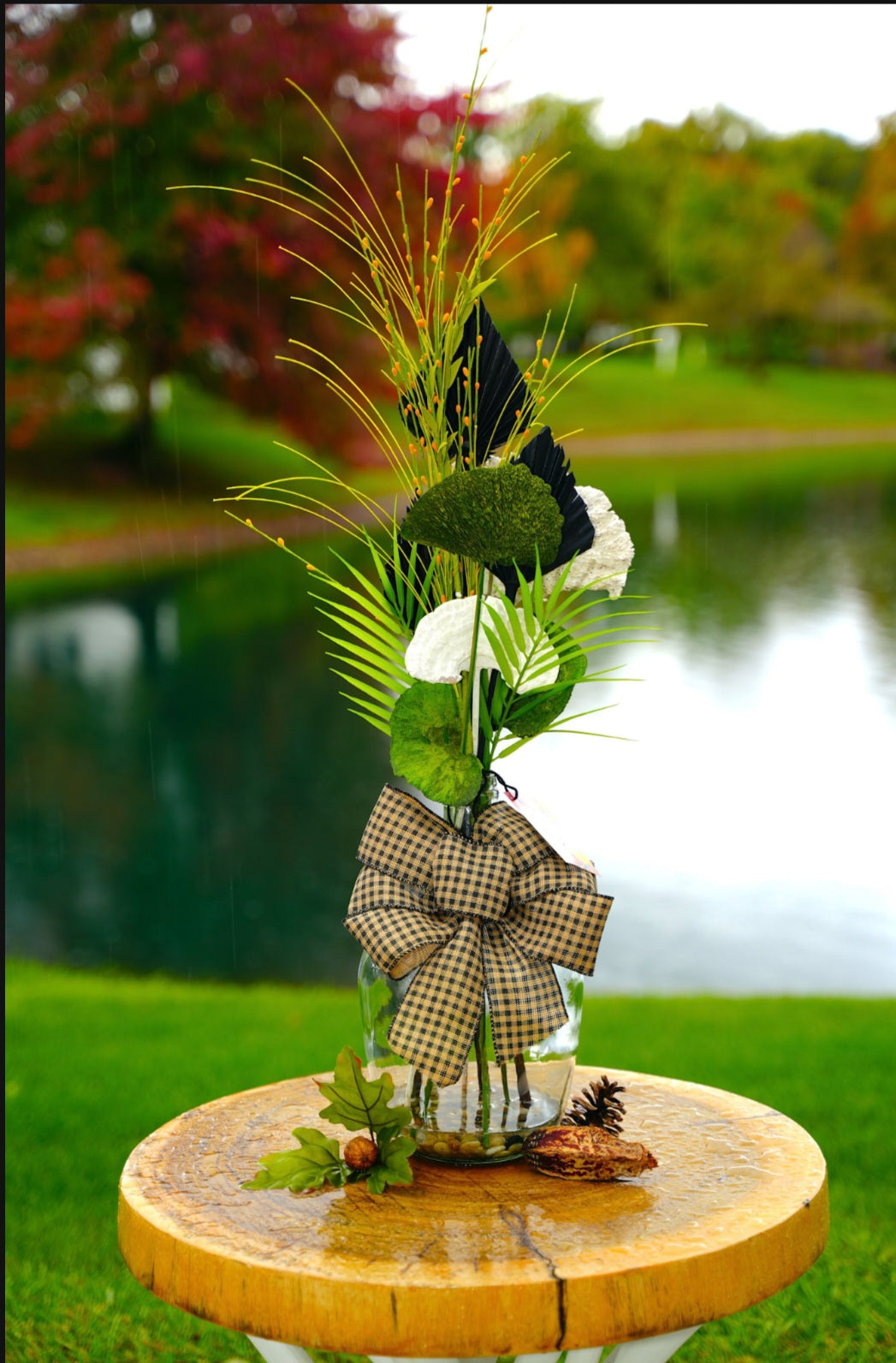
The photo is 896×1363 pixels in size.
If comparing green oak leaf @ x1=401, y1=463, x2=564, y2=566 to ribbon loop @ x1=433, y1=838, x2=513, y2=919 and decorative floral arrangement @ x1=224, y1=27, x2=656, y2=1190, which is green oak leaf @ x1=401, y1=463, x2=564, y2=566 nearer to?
decorative floral arrangement @ x1=224, y1=27, x2=656, y2=1190

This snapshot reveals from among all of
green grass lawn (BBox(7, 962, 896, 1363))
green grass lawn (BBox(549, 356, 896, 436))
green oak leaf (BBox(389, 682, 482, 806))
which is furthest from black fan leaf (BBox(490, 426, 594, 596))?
green grass lawn (BBox(549, 356, 896, 436))

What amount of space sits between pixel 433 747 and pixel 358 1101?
0.30 meters

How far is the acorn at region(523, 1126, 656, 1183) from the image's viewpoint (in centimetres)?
103

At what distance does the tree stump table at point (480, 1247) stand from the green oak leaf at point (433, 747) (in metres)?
0.33

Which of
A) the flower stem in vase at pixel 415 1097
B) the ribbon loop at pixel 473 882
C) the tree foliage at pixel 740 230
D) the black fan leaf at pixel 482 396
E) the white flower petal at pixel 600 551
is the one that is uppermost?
the tree foliage at pixel 740 230

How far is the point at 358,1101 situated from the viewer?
3.39 ft

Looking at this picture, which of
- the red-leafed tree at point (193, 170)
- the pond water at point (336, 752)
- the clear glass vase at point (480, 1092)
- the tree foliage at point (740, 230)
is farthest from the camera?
the tree foliage at point (740, 230)

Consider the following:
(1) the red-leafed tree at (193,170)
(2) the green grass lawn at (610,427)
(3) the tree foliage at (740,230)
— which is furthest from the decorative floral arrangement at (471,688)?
(3) the tree foliage at (740,230)

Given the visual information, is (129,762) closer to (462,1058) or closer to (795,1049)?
(795,1049)

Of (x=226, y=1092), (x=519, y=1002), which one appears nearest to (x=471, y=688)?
(x=519, y=1002)

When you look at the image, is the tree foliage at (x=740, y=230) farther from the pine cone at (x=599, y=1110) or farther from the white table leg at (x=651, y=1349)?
the white table leg at (x=651, y=1349)

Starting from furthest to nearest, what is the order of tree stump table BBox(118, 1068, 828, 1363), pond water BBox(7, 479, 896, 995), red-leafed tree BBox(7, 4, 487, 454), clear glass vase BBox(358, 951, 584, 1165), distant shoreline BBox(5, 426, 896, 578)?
distant shoreline BBox(5, 426, 896, 578), red-leafed tree BBox(7, 4, 487, 454), pond water BBox(7, 479, 896, 995), clear glass vase BBox(358, 951, 584, 1165), tree stump table BBox(118, 1068, 828, 1363)

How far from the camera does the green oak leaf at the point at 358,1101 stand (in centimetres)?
103

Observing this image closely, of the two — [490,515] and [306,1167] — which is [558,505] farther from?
[306,1167]
